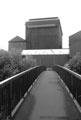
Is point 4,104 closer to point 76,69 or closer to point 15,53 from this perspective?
point 76,69

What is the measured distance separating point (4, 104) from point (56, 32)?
81423mm

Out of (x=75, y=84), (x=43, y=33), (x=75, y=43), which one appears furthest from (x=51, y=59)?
(x=75, y=84)

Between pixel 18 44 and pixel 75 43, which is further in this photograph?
pixel 18 44

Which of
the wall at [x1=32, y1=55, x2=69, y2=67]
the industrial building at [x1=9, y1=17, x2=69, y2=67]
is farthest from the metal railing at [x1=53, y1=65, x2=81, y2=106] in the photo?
the industrial building at [x1=9, y1=17, x2=69, y2=67]

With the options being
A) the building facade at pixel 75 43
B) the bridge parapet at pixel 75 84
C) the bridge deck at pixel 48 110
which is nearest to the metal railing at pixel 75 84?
the bridge parapet at pixel 75 84

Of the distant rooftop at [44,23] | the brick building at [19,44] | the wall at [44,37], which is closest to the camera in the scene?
the wall at [44,37]

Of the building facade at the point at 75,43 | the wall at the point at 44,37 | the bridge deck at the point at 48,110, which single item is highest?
the wall at the point at 44,37

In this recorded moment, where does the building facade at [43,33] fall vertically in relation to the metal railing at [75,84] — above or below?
above

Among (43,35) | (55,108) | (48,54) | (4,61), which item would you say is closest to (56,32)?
(43,35)

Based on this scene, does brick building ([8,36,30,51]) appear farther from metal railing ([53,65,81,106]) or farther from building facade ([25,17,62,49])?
metal railing ([53,65,81,106])

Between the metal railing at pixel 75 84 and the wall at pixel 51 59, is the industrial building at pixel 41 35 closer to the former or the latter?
the wall at pixel 51 59

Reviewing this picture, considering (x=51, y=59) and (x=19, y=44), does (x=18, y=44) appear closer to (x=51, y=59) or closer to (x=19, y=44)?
(x=19, y=44)

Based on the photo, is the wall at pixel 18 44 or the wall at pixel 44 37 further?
the wall at pixel 18 44

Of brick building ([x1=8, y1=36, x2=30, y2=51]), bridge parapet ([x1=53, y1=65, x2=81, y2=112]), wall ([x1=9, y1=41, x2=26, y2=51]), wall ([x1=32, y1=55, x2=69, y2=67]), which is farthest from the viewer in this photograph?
wall ([x1=9, y1=41, x2=26, y2=51])
